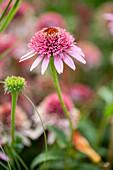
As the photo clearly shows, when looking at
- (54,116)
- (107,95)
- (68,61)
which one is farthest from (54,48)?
(107,95)

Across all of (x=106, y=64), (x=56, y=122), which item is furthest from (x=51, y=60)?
(x=106, y=64)

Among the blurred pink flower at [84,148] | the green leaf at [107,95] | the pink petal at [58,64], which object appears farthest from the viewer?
the green leaf at [107,95]

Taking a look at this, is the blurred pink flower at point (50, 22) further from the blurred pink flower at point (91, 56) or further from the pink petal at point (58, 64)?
the pink petal at point (58, 64)

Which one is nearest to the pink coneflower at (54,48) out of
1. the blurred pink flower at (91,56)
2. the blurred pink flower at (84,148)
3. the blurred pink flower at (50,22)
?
the blurred pink flower at (84,148)

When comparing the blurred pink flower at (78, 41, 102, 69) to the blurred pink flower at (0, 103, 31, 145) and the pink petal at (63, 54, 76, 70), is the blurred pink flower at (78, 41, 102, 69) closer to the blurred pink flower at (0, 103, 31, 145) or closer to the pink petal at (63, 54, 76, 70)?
the blurred pink flower at (0, 103, 31, 145)

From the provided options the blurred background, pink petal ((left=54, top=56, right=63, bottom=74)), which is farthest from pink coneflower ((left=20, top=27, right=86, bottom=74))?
the blurred background

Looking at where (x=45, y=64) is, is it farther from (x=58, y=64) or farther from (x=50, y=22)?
(x=50, y=22)

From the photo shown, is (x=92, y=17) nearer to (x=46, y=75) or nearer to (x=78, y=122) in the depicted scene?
(x=46, y=75)

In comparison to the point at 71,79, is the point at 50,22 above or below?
above
